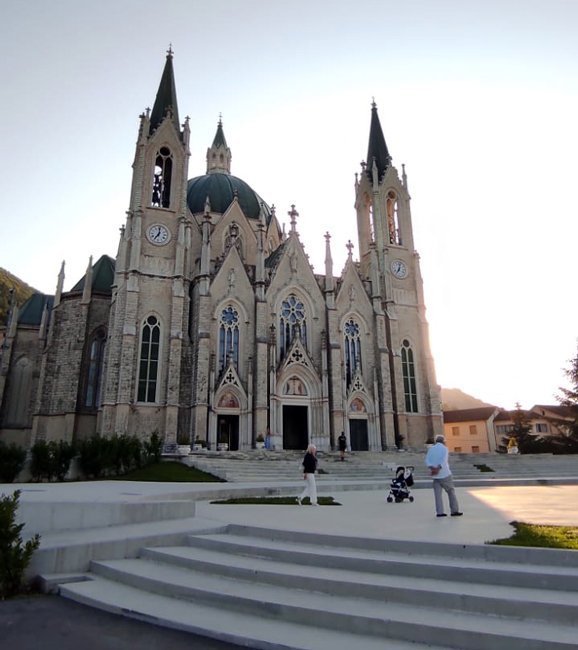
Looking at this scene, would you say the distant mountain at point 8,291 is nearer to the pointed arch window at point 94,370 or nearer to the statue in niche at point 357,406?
the pointed arch window at point 94,370

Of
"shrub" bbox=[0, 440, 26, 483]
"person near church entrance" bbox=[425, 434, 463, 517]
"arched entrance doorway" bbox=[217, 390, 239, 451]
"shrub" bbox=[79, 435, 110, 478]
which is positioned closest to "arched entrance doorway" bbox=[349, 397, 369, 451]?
"arched entrance doorway" bbox=[217, 390, 239, 451]

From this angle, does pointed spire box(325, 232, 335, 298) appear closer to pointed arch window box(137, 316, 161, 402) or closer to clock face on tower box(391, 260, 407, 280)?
clock face on tower box(391, 260, 407, 280)

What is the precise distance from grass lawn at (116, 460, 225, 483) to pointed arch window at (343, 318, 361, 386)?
16535mm

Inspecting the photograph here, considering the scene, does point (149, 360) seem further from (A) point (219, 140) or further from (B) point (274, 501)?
(A) point (219, 140)

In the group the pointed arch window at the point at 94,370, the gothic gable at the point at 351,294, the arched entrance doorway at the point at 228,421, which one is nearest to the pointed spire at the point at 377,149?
the gothic gable at the point at 351,294

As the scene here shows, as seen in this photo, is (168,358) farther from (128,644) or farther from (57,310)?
(128,644)

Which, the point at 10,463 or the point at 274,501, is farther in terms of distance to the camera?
the point at 10,463

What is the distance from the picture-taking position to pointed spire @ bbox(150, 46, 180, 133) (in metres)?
40.7

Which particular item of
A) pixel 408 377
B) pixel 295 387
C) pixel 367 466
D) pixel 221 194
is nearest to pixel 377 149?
pixel 221 194

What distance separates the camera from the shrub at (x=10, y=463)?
847 inches

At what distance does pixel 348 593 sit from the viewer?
5727mm

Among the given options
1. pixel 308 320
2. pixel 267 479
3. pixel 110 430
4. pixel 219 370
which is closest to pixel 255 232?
pixel 308 320

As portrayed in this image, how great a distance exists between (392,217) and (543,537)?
4091 cm

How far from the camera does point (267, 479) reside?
2266cm
